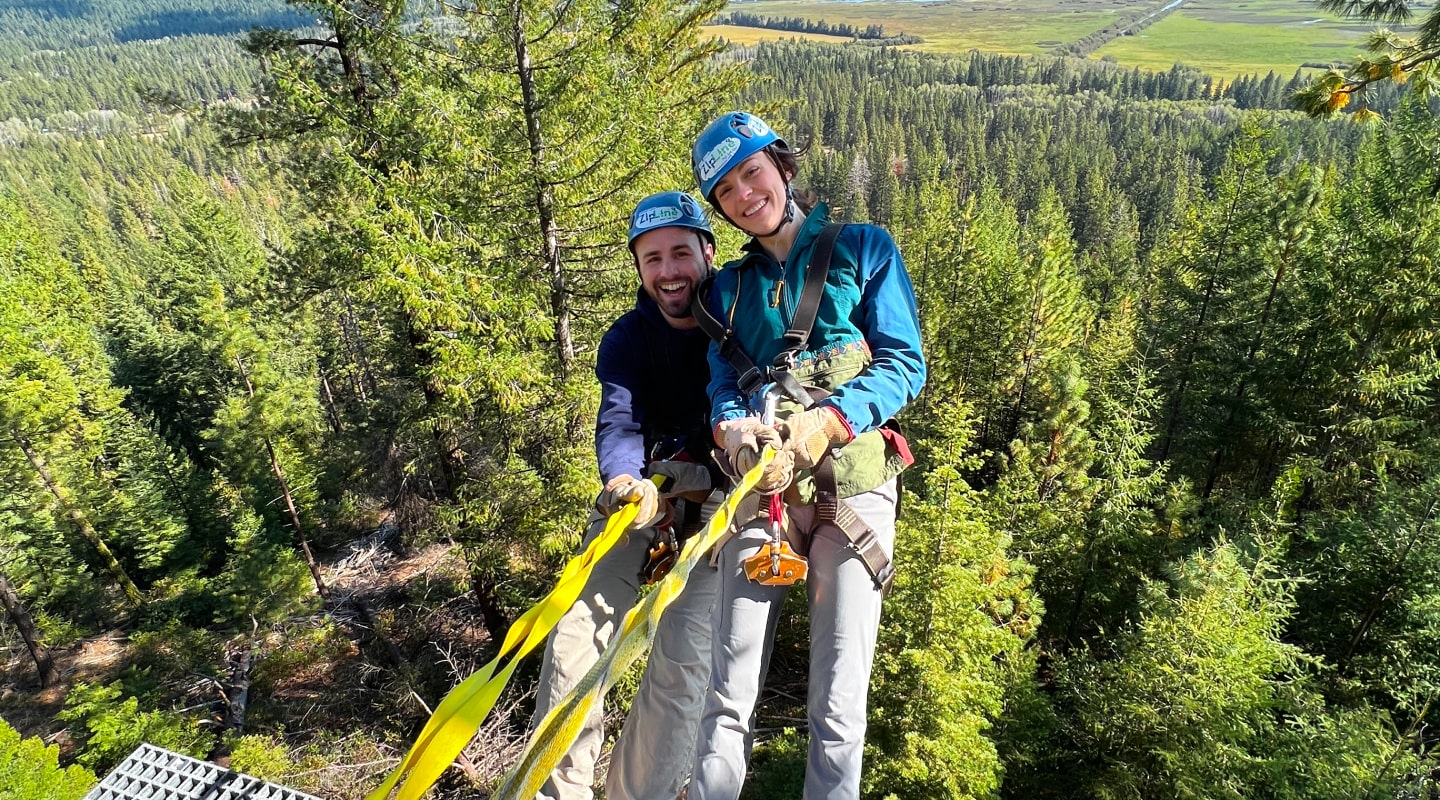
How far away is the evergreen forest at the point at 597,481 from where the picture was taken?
7980 millimetres

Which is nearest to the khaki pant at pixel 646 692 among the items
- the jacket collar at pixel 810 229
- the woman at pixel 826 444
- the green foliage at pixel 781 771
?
the woman at pixel 826 444

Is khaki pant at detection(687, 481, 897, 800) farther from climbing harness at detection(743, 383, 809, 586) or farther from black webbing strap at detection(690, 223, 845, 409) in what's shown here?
black webbing strap at detection(690, 223, 845, 409)

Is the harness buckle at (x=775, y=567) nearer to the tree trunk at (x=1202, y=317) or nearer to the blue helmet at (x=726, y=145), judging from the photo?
the blue helmet at (x=726, y=145)

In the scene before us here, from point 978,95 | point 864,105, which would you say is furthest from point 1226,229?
point 978,95

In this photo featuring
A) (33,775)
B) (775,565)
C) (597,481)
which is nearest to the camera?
(775,565)

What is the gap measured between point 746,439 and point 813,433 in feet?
0.87

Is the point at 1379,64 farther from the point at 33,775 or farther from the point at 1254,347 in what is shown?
the point at 33,775

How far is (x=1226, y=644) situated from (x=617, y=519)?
871 centimetres

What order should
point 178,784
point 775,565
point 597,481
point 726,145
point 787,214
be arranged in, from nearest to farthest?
point 775,565
point 726,145
point 787,214
point 178,784
point 597,481

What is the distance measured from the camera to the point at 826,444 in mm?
2590

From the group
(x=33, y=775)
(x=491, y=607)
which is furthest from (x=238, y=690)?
(x=491, y=607)

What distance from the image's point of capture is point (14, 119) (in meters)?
174

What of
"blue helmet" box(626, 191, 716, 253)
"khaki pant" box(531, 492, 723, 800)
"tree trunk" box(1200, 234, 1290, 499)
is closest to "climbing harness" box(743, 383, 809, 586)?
"khaki pant" box(531, 492, 723, 800)

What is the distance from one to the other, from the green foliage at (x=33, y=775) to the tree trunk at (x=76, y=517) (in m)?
15.6
